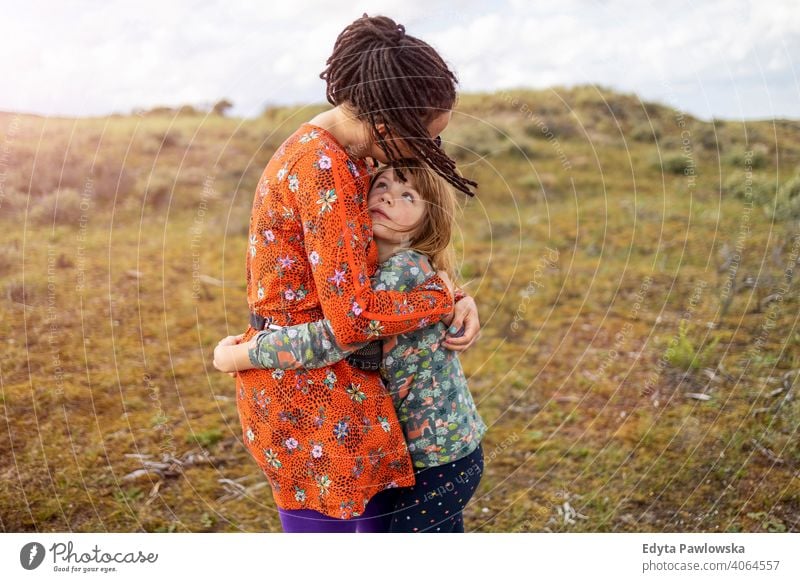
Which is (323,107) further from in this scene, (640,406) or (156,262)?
(640,406)

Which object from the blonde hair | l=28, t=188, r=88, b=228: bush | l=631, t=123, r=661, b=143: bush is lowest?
the blonde hair

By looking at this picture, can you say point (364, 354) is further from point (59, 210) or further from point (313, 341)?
point (59, 210)

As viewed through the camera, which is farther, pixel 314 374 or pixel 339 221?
pixel 314 374

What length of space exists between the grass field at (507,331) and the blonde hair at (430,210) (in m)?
0.15

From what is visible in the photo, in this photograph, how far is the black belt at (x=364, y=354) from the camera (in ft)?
6.10

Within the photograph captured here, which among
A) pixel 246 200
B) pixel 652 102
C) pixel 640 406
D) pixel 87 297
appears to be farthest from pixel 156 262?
pixel 652 102

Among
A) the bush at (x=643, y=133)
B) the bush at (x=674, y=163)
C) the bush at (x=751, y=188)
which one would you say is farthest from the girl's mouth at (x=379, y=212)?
the bush at (x=643, y=133)

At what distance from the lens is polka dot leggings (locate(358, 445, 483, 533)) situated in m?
1.95

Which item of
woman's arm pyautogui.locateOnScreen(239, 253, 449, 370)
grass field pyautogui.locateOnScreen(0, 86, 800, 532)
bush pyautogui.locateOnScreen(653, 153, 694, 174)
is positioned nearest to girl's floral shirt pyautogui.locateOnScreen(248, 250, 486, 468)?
woman's arm pyautogui.locateOnScreen(239, 253, 449, 370)

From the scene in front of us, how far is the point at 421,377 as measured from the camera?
1894mm

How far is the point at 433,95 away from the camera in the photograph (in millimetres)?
1791

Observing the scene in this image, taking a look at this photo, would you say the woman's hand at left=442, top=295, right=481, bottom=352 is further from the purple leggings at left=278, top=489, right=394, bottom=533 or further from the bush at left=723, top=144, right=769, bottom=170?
the bush at left=723, top=144, right=769, bottom=170

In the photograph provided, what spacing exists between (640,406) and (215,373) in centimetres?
210

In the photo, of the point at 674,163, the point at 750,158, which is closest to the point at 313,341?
the point at 750,158
